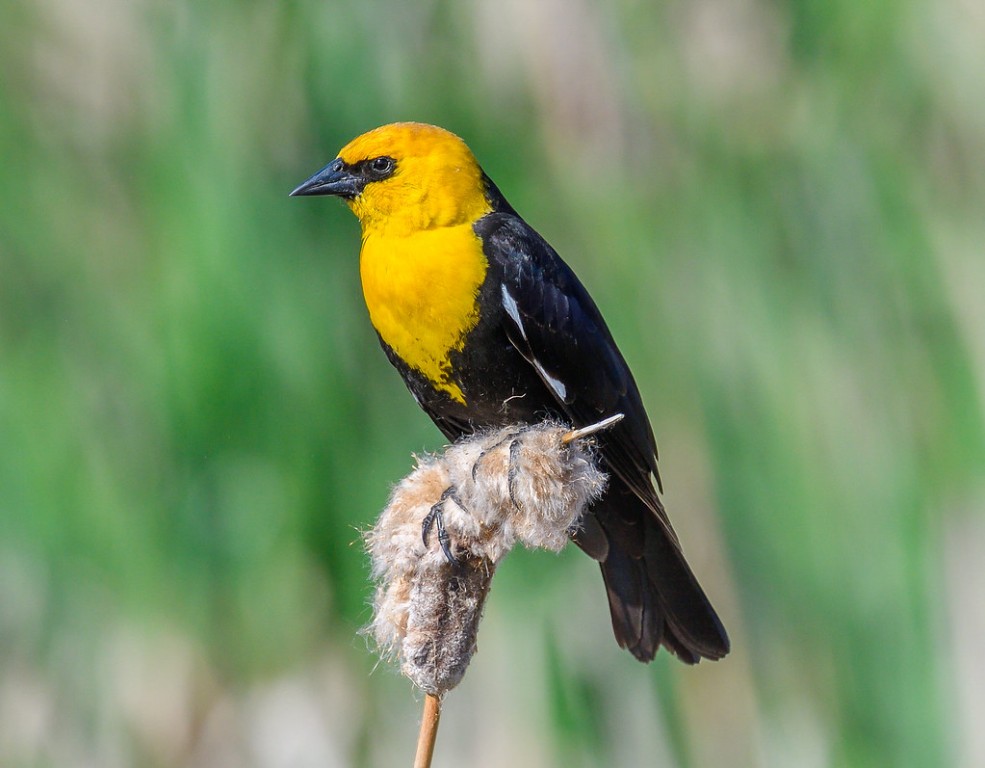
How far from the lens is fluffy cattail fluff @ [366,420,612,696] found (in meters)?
1.40

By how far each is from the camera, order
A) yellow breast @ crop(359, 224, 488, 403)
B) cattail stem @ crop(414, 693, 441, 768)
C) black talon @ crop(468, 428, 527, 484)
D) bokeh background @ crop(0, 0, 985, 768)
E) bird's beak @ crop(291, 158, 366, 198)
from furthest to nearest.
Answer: bokeh background @ crop(0, 0, 985, 768)
bird's beak @ crop(291, 158, 366, 198)
yellow breast @ crop(359, 224, 488, 403)
black talon @ crop(468, 428, 527, 484)
cattail stem @ crop(414, 693, 441, 768)

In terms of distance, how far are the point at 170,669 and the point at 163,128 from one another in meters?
1.30

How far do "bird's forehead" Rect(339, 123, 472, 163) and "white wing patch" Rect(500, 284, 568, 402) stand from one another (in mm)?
350

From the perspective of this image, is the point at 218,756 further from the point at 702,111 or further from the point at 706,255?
the point at 702,111

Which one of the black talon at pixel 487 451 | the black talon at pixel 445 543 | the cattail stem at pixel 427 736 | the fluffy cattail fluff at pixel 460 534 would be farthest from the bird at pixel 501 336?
the cattail stem at pixel 427 736

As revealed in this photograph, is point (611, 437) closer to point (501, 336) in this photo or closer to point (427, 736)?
point (501, 336)

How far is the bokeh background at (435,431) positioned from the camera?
227cm

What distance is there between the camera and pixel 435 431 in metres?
2.48

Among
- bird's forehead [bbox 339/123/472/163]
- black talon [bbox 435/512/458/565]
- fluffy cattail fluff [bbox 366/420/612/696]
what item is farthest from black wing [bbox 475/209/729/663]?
black talon [bbox 435/512/458/565]

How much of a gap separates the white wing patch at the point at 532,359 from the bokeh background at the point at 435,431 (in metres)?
0.50

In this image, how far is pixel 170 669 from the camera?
227 centimetres

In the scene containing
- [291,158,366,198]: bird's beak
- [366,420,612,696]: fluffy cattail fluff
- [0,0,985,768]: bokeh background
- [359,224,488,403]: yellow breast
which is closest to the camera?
[366,420,612,696]: fluffy cattail fluff

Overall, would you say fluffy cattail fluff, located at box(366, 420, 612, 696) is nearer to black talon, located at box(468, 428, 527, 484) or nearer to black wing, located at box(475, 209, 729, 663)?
black talon, located at box(468, 428, 527, 484)

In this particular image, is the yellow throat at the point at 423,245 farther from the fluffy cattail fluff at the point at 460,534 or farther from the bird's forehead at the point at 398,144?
the fluffy cattail fluff at the point at 460,534
